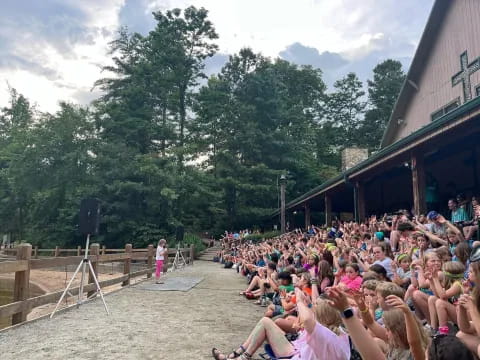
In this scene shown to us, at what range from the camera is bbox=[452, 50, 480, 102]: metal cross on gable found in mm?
11852

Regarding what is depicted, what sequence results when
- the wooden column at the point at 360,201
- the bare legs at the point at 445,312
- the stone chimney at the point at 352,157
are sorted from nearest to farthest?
the bare legs at the point at 445,312, the wooden column at the point at 360,201, the stone chimney at the point at 352,157

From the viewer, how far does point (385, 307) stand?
3.08 m

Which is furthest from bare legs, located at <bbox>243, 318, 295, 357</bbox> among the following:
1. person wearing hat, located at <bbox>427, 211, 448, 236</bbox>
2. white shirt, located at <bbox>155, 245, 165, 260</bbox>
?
white shirt, located at <bbox>155, 245, 165, 260</bbox>

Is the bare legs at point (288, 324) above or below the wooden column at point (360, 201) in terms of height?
below

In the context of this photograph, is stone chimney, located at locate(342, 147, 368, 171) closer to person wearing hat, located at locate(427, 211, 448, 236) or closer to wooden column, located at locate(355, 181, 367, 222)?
wooden column, located at locate(355, 181, 367, 222)

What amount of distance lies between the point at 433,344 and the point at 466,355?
5.4 inches

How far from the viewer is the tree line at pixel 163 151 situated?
29797 mm

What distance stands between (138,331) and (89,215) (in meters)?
3.26

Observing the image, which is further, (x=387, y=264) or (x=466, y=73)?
(x=466, y=73)

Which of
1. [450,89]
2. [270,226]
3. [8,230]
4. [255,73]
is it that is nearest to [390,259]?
[450,89]

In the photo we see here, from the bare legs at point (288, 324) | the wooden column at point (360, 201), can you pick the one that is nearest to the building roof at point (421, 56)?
the wooden column at point (360, 201)

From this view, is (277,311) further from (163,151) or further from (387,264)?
(163,151)

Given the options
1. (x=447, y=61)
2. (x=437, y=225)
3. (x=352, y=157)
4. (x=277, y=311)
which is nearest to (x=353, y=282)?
(x=277, y=311)

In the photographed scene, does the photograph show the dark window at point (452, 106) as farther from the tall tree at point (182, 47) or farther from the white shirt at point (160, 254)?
the tall tree at point (182, 47)
